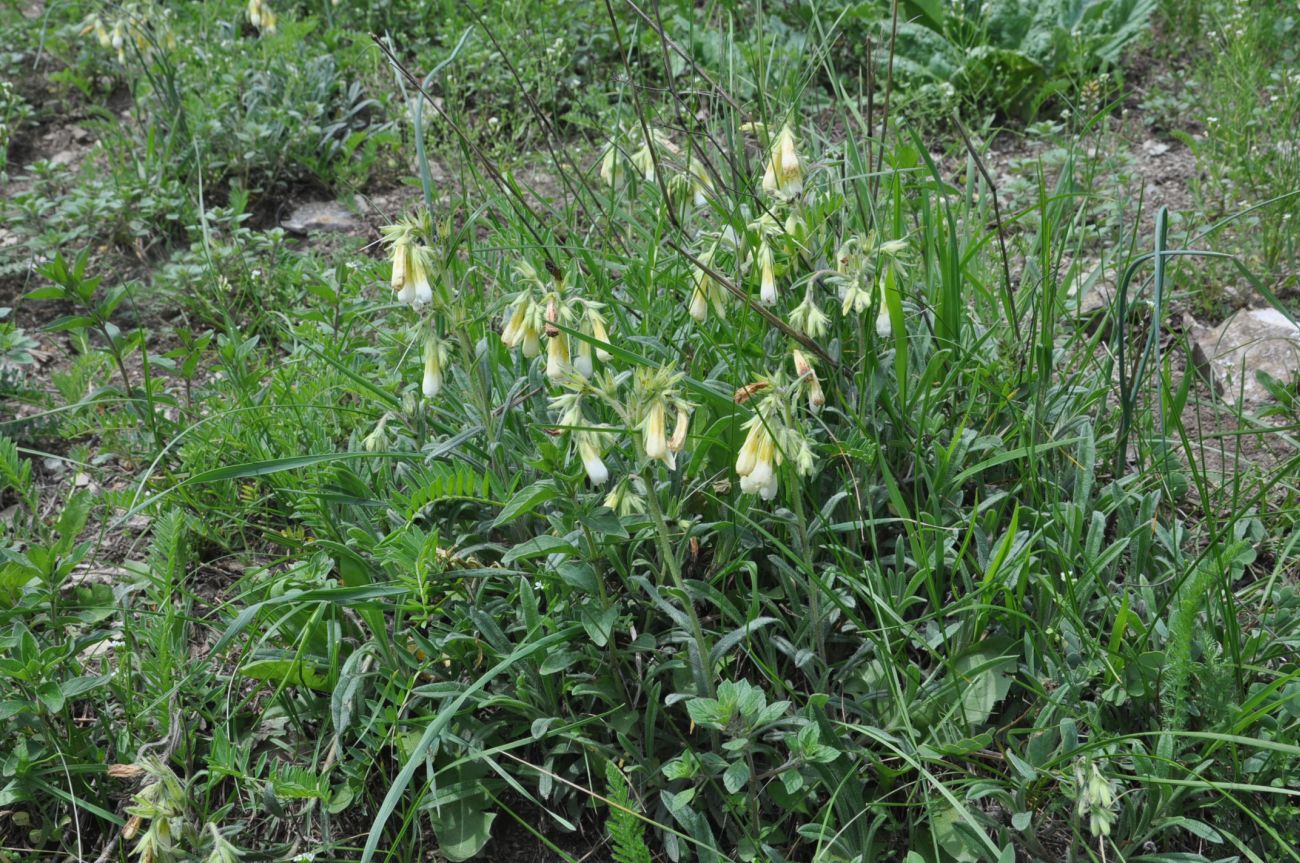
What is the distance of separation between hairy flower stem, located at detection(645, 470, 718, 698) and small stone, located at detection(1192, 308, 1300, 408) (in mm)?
1896

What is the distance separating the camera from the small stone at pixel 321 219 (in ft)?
14.7

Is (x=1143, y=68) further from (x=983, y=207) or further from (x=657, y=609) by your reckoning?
(x=657, y=609)

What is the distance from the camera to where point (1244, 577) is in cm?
250

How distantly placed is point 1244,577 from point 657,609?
1372 millimetres

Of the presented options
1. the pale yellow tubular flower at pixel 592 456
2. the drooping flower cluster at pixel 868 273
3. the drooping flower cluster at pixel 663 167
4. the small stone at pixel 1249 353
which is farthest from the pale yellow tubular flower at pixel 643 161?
the small stone at pixel 1249 353

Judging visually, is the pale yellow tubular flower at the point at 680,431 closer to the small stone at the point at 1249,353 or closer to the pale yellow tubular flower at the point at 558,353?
the pale yellow tubular flower at the point at 558,353

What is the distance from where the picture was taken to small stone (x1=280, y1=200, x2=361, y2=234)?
4488 millimetres

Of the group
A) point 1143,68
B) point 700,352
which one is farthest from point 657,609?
point 1143,68

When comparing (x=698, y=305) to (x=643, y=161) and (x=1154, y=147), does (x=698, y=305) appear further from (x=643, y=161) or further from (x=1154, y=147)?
(x=1154, y=147)

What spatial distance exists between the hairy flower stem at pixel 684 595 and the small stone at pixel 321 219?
2932 mm

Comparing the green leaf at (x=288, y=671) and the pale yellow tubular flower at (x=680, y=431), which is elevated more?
the pale yellow tubular flower at (x=680, y=431)

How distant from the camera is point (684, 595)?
1.94 m

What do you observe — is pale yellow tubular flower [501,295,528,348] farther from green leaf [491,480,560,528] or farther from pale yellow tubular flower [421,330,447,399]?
green leaf [491,480,560,528]

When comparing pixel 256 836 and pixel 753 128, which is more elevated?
pixel 753 128
